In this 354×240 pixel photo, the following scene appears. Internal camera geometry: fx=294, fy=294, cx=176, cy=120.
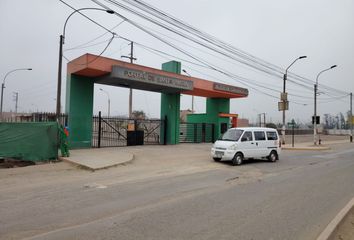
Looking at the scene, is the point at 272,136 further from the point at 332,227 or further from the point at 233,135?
the point at 332,227

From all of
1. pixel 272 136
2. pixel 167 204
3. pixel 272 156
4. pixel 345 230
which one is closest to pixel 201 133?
pixel 272 136

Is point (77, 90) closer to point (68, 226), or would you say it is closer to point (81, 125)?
point (81, 125)

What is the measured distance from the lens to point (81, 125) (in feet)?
68.7

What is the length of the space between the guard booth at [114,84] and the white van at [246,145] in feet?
28.0

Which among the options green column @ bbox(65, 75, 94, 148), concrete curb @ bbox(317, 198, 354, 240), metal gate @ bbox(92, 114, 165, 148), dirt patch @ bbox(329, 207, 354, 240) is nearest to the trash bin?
metal gate @ bbox(92, 114, 165, 148)

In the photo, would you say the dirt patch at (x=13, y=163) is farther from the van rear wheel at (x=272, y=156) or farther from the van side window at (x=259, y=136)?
the van rear wheel at (x=272, y=156)

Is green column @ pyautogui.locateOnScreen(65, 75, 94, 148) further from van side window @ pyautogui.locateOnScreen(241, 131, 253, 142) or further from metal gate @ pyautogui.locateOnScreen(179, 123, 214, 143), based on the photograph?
metal gate @ pyautogui.locateOnScreen(179, 123, 214, 143)

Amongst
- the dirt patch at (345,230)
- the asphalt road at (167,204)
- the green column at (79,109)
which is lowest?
the asphalt road at (167,204)

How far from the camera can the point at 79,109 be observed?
20.9 meters

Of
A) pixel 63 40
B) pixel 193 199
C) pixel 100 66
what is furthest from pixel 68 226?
pixel 100 66

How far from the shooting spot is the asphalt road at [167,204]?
5.34 meters

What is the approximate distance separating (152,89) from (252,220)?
67.2ft

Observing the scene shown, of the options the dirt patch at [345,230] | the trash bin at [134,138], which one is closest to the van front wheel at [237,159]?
the dirt patch at [345,230]

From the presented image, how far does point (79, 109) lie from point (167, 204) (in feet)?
50.8
